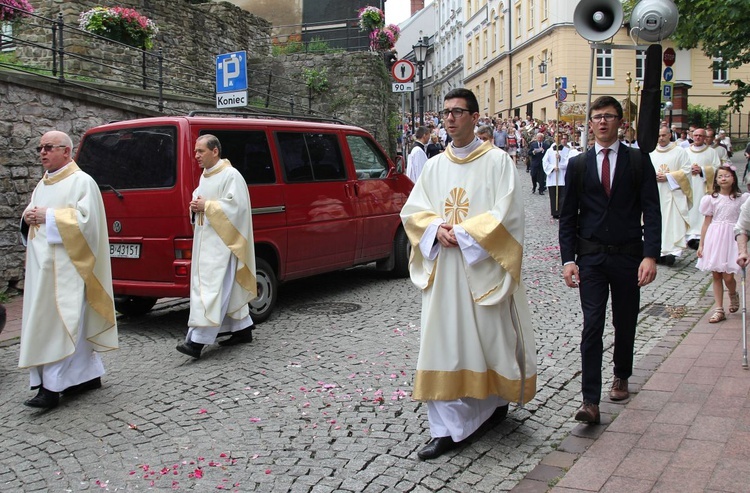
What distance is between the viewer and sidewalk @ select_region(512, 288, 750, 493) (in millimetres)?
3871

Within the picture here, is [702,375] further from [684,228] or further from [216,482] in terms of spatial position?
[684,228]

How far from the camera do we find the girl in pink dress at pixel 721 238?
24.9 ft

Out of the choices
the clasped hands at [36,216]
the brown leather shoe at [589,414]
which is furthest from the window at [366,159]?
the brown leather shoe at [589,414]

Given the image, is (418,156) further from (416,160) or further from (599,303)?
(599,303)

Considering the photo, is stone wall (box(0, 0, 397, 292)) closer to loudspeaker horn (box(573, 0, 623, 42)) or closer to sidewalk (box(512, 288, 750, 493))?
loudspeaker horn (box(573, 0, 623, 42))

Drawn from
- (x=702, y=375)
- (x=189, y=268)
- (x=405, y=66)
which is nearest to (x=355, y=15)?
(x=405, y=66)

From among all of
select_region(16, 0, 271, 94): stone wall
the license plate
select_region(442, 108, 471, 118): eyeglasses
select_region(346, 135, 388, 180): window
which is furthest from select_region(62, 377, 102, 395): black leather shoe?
select_region(16, 0, 271, 94): stone wall

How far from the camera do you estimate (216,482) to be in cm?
408

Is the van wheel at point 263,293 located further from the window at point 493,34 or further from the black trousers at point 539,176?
the window at point 493,34

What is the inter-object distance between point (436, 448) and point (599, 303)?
1.34 metres

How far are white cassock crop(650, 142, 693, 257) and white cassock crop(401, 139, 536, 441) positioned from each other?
735 centimetres

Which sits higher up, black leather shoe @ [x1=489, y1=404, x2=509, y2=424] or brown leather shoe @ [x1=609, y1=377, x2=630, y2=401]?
brown leather shoe @ [x1=609, y1=377, x2=630, y2=401]

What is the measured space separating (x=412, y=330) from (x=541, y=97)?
1767 inches

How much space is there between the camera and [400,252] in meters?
10.5
